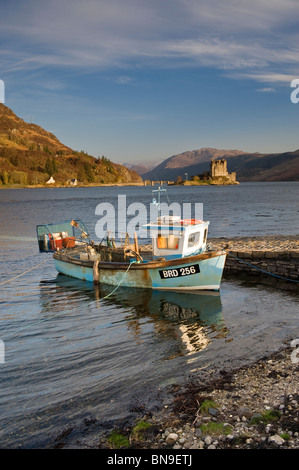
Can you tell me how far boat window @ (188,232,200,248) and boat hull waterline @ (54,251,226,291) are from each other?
2007 mm

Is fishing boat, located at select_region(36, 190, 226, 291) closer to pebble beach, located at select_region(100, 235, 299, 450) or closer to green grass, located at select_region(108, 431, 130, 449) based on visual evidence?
pebble beach, located at select_region(100, 235, 299, 450)

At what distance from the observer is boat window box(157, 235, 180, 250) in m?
22.2

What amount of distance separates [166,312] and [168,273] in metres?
3.02

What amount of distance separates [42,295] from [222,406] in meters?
16.5

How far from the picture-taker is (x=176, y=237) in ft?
72.7

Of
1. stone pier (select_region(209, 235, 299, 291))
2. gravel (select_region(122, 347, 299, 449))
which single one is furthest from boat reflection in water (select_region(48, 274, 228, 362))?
stone pier (select_region(209, 235, 299, 291))

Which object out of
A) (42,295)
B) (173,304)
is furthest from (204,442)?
(42,295)

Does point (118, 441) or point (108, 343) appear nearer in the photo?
point (118, 441)

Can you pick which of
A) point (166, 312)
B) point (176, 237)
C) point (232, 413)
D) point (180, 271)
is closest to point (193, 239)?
point (176, 237)

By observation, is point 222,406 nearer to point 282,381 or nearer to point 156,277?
point 282,381

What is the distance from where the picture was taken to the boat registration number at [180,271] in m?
20.7

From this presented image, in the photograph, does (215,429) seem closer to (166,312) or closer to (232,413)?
(232,413)

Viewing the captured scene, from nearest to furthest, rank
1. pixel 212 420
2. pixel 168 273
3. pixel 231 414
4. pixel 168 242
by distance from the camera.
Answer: pixel 212 420
pixel 231 414
pixel 168 273
pixel 168 242

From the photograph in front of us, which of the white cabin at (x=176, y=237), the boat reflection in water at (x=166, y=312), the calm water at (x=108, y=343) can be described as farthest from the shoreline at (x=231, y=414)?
the white cabin at (x=176, y=237)
